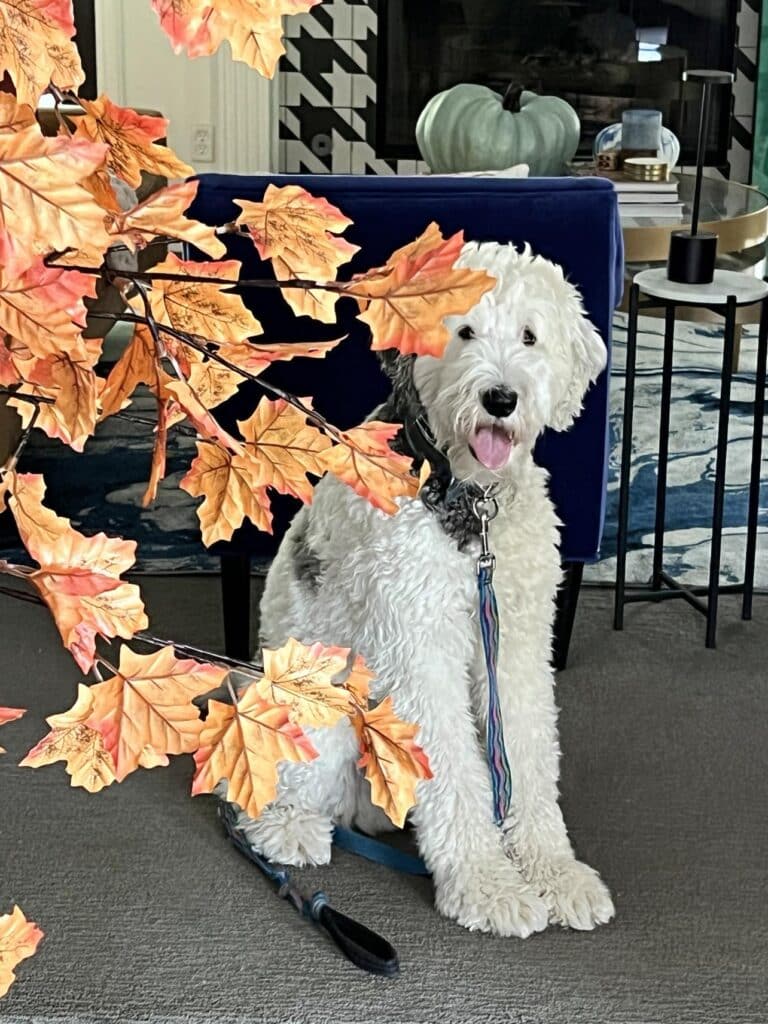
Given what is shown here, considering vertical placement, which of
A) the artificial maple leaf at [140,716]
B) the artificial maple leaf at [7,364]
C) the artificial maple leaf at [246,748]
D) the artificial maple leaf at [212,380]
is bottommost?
the artificial maple leaf at [246,748]

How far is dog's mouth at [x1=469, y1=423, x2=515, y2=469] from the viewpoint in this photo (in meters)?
1.58

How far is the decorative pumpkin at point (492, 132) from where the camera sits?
361 cm

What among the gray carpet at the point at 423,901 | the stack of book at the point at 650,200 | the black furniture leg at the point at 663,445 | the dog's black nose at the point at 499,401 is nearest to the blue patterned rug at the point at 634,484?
the black furniture leg at the point at 663,445

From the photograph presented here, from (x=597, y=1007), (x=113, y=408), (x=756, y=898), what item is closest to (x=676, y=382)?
(x=756, y=898)

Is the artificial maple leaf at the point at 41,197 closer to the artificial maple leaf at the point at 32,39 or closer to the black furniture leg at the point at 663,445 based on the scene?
the artificial maple leaf at the point at 32,39

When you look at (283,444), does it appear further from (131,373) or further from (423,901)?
(423,901)

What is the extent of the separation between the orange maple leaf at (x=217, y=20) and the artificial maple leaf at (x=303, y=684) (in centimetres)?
23

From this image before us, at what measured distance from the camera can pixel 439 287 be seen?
0.48 meters

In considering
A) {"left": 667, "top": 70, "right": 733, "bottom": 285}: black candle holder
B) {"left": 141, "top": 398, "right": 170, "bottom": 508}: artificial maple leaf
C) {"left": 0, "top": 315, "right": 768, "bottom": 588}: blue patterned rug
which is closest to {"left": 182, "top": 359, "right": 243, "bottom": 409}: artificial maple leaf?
{"left": 141, "top": 398, "right": 170, "bottom": 508}: artificial maple leaf

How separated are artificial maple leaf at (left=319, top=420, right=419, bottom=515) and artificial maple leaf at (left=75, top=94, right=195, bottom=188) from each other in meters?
0.12

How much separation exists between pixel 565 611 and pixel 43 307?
2051mm

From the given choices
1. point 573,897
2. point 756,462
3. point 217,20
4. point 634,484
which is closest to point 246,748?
point 217,20

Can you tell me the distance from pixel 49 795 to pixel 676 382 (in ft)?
7.47

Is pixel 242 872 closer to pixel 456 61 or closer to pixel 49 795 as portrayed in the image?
pixel 49 795
